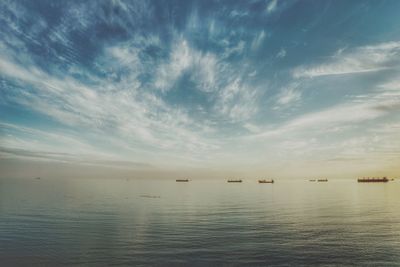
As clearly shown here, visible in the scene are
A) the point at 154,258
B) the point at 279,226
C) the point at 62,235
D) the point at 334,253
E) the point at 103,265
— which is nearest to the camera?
the point at 103,265

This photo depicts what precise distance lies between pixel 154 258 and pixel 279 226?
86.5 ft

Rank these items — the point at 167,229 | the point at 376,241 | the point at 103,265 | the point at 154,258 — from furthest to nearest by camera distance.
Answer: the point at 167,229
the point at 376,241
the point at 154,258
the point at 103,265

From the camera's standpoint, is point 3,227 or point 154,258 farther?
point 3,227

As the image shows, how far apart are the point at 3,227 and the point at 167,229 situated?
1059 inches

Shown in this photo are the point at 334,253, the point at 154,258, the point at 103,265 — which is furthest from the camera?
the point at 334,253

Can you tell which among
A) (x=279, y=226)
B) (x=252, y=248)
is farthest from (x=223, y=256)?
(x=279, y=226)

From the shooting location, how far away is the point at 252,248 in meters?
33.2

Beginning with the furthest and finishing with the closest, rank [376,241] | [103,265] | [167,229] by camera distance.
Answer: [167,229]
[376,241]
[103,265]

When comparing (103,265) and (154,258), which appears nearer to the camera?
(103,265)

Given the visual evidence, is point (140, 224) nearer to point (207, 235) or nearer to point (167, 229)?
point (167, 229)

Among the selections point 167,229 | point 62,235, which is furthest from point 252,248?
point 62,235

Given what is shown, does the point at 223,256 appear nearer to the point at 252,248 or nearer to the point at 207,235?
the point at 252,248

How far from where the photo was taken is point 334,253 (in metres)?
31.4

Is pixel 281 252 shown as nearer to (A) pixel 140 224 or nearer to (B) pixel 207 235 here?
(B) pixel 207 235
